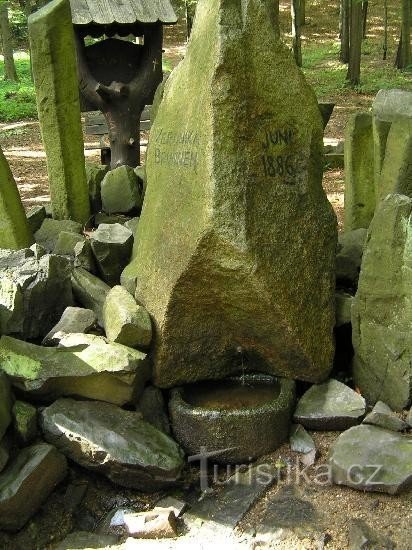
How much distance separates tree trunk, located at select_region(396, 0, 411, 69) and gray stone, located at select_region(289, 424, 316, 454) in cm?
1202

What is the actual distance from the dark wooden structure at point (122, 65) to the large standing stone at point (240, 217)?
9.07ft

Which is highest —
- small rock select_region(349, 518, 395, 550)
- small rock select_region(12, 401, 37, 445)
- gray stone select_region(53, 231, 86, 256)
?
gray stone select_region(53, 231, 86, 256)

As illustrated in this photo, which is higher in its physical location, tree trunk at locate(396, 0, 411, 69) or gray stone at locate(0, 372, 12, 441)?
tree trunk at locate(396, 0, 411, 69)

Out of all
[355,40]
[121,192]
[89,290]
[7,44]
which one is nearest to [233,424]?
[89,290]

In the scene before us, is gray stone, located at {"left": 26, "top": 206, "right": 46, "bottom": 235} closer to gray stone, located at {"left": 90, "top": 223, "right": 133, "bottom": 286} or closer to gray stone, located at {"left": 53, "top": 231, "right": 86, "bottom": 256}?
gray stone, located at {"left": 53, "top": 231, "right": 86, "bottom": 256}

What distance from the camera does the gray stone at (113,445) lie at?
11.4ft

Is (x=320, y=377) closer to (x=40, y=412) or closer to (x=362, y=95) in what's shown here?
(x=40, y=412)

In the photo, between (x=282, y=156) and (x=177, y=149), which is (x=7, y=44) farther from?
(x=282, y=156)

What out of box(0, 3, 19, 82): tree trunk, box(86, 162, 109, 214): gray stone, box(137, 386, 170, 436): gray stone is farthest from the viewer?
box(0, 3, 19, 82): tree trunk

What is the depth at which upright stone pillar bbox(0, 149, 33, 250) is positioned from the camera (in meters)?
4.62

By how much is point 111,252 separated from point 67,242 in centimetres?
41

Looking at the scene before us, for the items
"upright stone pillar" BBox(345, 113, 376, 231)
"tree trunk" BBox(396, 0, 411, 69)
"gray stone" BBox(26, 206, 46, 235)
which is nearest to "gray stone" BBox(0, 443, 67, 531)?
"gray stone" BBox(26, 206, 46, 235)

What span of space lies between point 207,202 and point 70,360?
1181 millimetres

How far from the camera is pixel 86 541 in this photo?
326 centimetres
